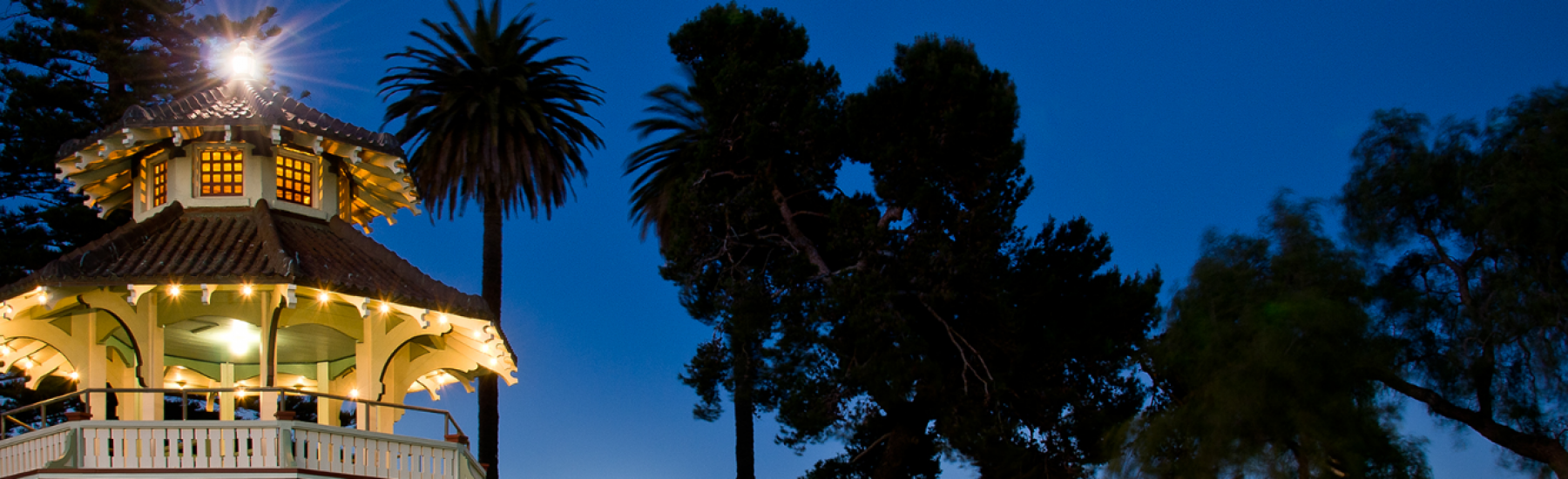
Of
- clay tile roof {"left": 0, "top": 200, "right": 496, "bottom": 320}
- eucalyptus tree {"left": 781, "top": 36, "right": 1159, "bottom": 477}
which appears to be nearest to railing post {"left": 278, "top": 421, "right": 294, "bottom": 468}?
clay tile roof {"left": 0, "top": 200, "right": 496, "bottom": 320}

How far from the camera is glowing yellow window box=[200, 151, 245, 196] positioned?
2180 cm

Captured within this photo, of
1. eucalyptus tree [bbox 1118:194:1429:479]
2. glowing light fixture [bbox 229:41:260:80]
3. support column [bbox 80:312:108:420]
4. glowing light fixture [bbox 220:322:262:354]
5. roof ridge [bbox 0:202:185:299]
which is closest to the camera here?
roof ridge [bbox 0:202:185:299]

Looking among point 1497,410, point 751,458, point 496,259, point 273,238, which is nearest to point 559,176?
point 496,259

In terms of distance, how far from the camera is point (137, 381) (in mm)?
20141

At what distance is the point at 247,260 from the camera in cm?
1989

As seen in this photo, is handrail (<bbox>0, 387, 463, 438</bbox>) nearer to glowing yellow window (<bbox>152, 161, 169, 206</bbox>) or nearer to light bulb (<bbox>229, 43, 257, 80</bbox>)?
glowing yellow window (<bbox>152, 161, 169, 206</bbox>)

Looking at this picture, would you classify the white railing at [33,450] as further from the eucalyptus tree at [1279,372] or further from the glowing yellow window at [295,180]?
the eucalyptus tree at [1279,372]

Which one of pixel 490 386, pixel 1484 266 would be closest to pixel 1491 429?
pixel 1484 266

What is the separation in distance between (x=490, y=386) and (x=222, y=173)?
15068 millimetres

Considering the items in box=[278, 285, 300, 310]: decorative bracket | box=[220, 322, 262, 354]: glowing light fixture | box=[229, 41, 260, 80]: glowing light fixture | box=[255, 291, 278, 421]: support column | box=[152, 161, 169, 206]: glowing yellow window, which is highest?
box=[229, 41, 260, 80]: glowing light fixture

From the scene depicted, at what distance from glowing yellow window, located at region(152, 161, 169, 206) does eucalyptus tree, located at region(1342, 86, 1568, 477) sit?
2287 cm

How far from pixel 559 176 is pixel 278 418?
22749 millimetres

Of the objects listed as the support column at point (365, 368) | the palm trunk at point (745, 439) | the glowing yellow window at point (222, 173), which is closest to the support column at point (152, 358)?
the glowing yellow window at point (222, 173)

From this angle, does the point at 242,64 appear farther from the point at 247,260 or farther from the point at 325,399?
the point at 325,399
